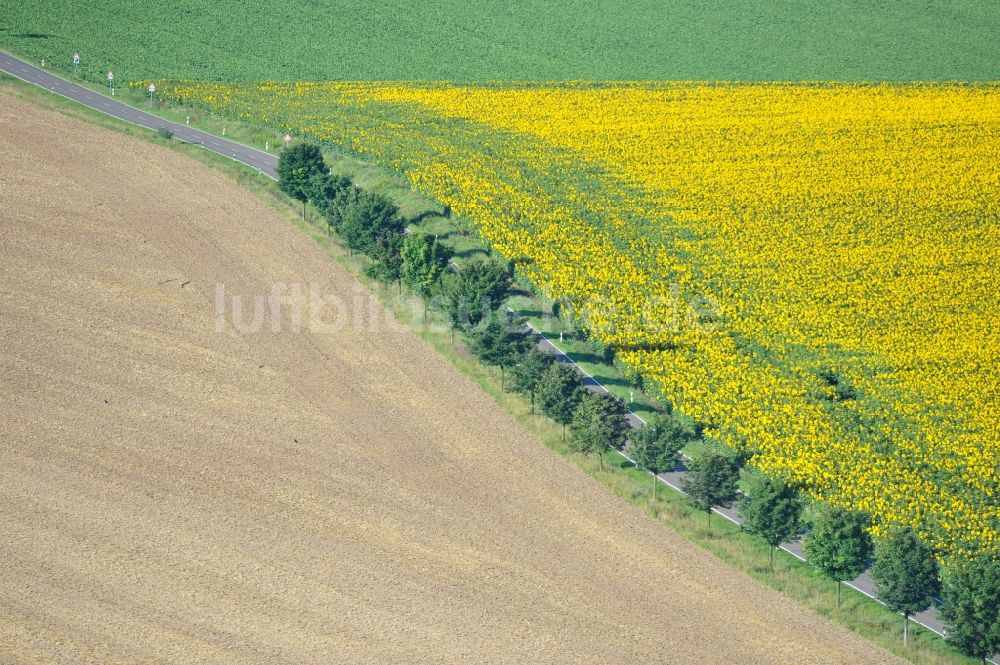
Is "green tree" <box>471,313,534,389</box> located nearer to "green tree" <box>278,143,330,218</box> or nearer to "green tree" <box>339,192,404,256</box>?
A: "green tree" <box>339,192,404,256</box>

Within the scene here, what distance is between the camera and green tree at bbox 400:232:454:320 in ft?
288

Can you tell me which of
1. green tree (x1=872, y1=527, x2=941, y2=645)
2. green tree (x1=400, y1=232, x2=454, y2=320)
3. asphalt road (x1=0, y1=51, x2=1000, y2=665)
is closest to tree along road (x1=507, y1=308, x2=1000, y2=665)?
asphalt road (x1=0, y1=51, x2=1000, y2=665)

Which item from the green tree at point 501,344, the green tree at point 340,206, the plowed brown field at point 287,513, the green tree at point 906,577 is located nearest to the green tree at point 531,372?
the green tree at point 501,344

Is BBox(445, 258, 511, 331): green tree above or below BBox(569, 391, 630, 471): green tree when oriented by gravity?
above

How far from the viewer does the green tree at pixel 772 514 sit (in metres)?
63.4

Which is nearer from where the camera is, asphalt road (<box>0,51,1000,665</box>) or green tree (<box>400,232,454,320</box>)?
asphalt road (<box>0,51,1000,665</box>)

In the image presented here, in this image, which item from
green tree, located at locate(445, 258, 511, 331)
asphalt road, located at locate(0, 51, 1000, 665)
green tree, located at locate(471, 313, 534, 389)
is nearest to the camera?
green tree, located at locate(471, 313, 534, 389)

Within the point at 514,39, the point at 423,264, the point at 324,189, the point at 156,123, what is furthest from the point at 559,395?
the point at 514,39

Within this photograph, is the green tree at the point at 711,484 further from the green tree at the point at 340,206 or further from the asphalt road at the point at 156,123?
the green tree at the point at 340,206

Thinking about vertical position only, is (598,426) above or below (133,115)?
below

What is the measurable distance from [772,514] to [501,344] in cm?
2099

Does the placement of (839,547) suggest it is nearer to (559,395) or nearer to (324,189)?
(559,395)

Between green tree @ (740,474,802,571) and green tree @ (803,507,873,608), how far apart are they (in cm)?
154

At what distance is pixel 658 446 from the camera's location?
2697 inches
